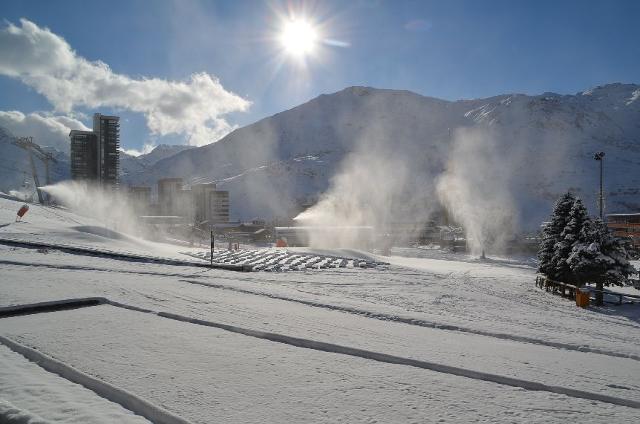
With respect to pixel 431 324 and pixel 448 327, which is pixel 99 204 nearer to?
pixel 431 324

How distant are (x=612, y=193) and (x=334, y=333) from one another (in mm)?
191461

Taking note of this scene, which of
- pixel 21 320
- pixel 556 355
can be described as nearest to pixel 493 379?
pixel 556 355

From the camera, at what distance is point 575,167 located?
182875 mm

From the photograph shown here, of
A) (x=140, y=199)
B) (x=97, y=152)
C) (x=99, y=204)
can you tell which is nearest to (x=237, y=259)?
(x=99, y=204)

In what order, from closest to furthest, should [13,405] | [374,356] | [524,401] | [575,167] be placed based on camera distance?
[13,405] < [524,401] < [374,356] < [575,167]

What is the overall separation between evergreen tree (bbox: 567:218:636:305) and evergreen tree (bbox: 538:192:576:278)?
222cm

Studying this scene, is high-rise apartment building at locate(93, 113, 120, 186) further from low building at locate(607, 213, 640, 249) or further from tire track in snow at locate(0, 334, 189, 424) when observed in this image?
tire track in snow at locate(0, 334, 189, 424)

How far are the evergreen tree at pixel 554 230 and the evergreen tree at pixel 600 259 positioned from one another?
2.22m

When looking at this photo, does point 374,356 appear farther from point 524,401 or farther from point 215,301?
point 215,301

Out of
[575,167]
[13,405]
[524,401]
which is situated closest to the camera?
[13,405]

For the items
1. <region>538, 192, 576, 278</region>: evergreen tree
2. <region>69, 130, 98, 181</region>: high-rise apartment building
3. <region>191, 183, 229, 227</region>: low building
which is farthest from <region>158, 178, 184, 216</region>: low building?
<region>538, 192, 576, 278</region>: evergreen tree

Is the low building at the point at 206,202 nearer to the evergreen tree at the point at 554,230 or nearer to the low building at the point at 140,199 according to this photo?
the low building at the point at 140,199

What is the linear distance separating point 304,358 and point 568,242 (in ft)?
65.0

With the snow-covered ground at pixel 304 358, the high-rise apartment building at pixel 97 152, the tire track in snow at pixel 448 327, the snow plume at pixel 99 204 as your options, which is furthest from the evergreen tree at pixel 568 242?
the high-rise apartment building at pixel 97 152
